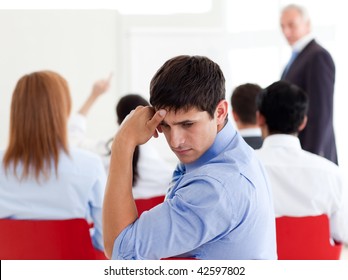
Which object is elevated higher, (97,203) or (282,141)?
(282,141)

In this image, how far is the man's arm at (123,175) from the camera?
1264 millimetres

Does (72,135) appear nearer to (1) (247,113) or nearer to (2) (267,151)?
(1) (247,113)

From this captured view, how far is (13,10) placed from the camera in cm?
514

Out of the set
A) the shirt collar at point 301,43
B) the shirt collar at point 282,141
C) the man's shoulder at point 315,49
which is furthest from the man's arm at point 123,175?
the shirt collar at point 301,43

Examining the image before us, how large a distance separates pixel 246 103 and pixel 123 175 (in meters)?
1.85

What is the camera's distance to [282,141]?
7.95ft

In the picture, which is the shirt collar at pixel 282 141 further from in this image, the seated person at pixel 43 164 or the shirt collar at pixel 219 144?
the shirt collar at pixel 219 144

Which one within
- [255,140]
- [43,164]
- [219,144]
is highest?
[219,144]

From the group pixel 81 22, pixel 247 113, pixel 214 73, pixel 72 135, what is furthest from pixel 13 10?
pixel 214 73

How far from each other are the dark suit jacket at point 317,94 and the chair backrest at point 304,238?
1393mm

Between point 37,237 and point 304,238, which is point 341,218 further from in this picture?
point 37,237

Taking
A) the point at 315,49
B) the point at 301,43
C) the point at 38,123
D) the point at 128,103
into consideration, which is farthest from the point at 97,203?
the point at 301,43

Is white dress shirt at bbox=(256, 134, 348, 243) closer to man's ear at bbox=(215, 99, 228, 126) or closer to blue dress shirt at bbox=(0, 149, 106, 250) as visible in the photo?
blue dress shirt at bbox=(0, 149, 106, 250)

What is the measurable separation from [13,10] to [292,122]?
11.0 feet
